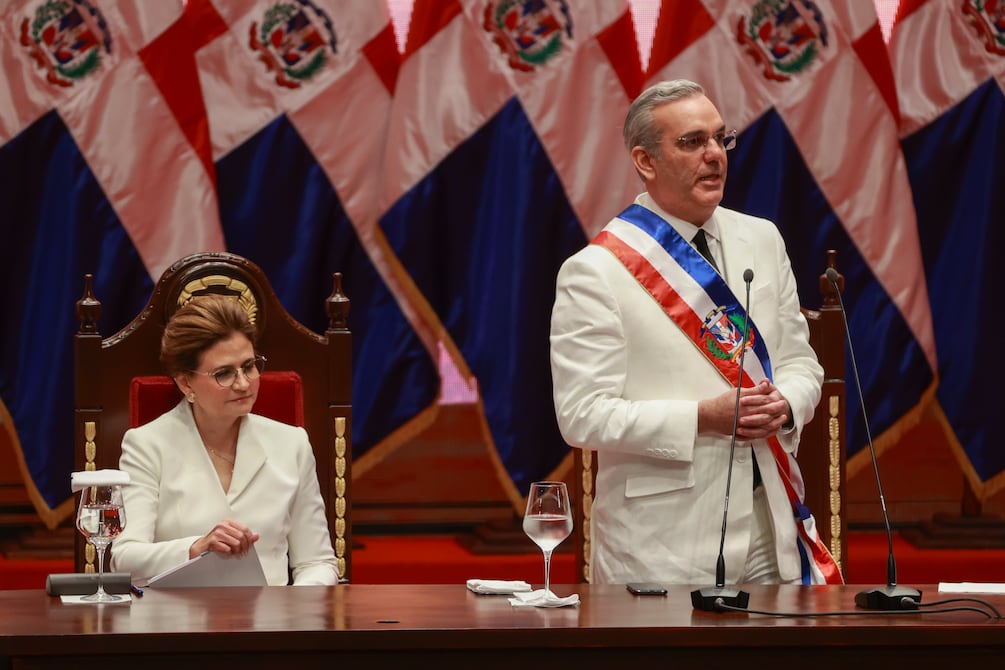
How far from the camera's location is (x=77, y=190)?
3756mm

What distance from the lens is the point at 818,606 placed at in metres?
1.94

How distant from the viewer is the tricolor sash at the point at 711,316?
7.79ft

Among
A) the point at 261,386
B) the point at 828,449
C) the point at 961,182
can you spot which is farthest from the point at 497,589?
the point at 961,182

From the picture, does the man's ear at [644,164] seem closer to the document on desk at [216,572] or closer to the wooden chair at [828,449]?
the wooden chair at [828,449]

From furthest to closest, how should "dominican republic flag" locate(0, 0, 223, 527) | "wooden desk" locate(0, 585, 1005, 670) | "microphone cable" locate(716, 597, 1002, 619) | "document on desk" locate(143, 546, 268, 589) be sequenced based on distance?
"dominican republic flag" locate(0, 0, 223, 527) → "document on desk" locate(143, 546, 268, 589) → "microphone cable" locate(716, 597, 1002, 619) → "wooden desk" locate(0, 585, 1005, 670)

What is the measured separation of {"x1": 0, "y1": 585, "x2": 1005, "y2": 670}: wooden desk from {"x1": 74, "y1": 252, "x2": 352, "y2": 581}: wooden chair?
0.92 meters

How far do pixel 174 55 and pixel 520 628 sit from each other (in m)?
2.46

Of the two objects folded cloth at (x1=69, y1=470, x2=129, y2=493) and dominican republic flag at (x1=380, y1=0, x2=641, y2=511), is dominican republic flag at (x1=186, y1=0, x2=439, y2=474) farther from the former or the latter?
folded cloth at (x1=69, y1=470, x2=129, y2=493)

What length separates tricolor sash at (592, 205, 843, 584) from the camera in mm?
2375

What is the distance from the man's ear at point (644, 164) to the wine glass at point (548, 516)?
73 centimetres

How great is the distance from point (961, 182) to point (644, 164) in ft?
6.38

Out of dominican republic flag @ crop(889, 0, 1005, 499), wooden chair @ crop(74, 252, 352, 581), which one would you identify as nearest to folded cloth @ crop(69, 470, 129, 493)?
wooden chair @ crop(74, 252, 352, 581)

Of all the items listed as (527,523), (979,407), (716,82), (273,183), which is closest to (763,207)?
(716,82)

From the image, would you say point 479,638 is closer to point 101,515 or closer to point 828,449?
point 101,515
